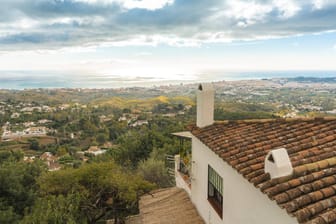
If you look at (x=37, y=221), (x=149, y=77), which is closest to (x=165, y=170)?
(x=37, y=221)

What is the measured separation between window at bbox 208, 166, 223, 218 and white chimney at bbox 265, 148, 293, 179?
3.53 meters

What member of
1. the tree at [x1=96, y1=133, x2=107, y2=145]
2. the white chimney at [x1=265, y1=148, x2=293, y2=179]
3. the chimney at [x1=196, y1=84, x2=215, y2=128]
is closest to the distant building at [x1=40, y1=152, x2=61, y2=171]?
the tree at [x1=96, y1=133, x2=107, y2=145]

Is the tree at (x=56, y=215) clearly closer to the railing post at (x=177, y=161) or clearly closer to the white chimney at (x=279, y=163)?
the railing post at (x=177, y=161)

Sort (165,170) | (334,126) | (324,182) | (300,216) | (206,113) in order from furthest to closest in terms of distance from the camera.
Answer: (165,170) → (206,113) → (334,126) → (324,182) → (300,216)

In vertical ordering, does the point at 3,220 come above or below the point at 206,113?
below

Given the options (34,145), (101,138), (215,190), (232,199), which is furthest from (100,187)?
(101,138)

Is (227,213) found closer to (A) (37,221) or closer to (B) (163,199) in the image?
(B) (163,199)

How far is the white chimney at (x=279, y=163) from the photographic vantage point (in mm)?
4422

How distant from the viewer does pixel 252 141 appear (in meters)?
7.27

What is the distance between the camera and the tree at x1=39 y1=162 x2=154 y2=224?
17.8 m

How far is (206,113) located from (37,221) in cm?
735

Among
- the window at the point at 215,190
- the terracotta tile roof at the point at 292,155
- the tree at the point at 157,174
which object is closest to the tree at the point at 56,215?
the window at the point at 215,190

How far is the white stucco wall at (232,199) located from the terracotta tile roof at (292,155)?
11.6 inches

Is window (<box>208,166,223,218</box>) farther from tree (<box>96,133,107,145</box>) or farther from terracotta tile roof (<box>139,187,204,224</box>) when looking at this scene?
tree (<box>96,133,107,145</box>)
